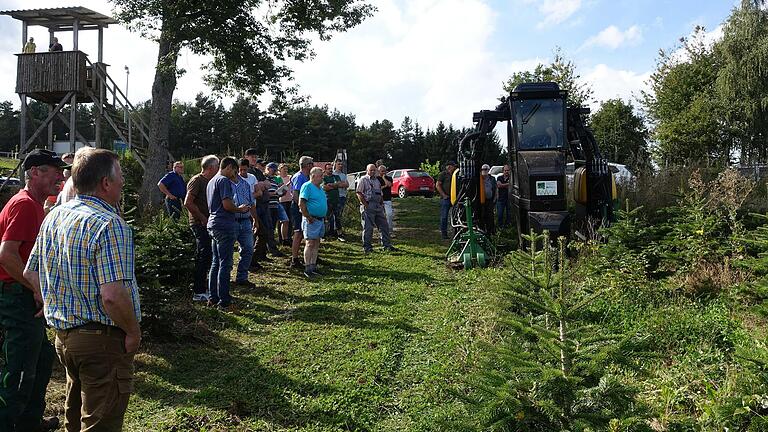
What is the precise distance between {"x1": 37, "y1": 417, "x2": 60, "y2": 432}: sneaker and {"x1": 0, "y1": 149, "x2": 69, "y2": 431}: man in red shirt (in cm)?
24

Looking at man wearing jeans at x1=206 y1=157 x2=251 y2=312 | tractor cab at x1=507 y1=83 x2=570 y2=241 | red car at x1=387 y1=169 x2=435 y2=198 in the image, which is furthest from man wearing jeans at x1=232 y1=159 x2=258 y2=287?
red car at x1=387 y1=169 x2=435 y2=198

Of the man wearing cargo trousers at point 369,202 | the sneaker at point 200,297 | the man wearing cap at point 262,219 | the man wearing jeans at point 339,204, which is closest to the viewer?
the sneaker at point 200,297

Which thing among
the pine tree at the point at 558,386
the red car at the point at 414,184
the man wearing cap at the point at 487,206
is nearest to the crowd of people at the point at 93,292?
the pine tree at the point at 558,386

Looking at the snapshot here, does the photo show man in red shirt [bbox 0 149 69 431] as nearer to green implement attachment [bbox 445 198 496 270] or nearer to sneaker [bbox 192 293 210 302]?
sneaker [bbox 192 293 210 302]

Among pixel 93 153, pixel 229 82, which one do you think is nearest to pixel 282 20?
pixel 229 82

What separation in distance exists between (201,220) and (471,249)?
15.1 feet

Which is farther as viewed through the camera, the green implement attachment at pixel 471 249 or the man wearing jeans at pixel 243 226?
the green implement attachment at pixel 471 249

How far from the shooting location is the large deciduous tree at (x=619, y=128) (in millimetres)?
40969

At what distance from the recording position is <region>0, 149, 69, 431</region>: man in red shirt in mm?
3766

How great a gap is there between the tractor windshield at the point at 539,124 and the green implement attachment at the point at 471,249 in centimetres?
173

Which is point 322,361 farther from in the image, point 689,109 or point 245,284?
point 689,109

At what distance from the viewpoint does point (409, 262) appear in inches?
435

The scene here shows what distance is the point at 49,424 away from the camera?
434 cm

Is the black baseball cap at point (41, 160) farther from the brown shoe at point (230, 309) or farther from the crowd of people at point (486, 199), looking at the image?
the crowd of people at point (486, 199)
